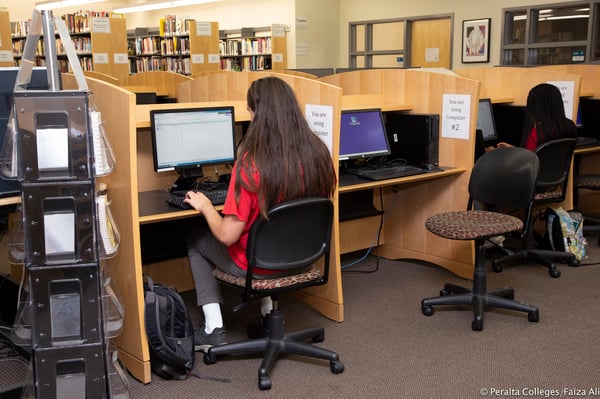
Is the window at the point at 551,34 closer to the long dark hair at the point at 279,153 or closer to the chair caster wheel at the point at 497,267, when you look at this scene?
the chair caster wheel at the point at 497,267

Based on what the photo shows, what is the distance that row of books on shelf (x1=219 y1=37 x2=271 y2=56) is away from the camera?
10.5 meters

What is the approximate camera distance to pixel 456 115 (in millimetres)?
3617

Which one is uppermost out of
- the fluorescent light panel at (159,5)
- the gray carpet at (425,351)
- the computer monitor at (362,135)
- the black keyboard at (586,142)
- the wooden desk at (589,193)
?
the fluorescent light panel at (159,5)

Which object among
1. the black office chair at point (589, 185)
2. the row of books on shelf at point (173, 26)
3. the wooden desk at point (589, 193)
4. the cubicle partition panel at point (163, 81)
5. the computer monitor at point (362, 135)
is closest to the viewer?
the computer monitor at point (362, 135)

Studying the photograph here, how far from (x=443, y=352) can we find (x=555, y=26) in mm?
7117

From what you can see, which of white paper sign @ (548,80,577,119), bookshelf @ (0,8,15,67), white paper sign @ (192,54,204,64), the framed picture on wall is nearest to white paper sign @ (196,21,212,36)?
white paper sign @ (192,54,204,64)

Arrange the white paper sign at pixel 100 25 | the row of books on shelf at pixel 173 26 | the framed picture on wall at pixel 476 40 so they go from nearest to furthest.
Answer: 1. the white paper sign at pixel 100 25
2. the framed picture on wall at pixel 476 40
3. the row of books on shelf at pixel 173 26

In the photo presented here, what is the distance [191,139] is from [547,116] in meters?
2.17

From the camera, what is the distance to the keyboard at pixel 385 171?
3352 millimetres

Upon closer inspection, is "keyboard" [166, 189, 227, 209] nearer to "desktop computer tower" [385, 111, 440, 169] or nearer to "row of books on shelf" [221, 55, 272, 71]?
"desktop computer tower" [385, 111, 440, 169]

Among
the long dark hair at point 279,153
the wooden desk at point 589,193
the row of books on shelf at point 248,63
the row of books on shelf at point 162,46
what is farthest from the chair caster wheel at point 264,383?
the row of books on shelf at point 162,46

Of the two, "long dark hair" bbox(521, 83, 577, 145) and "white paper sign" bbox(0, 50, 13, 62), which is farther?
"white paper sign" bbox(0, 50, 13, 62)

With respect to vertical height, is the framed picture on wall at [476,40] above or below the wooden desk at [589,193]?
above

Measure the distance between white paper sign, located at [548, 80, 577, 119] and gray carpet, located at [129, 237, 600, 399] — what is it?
123cm
